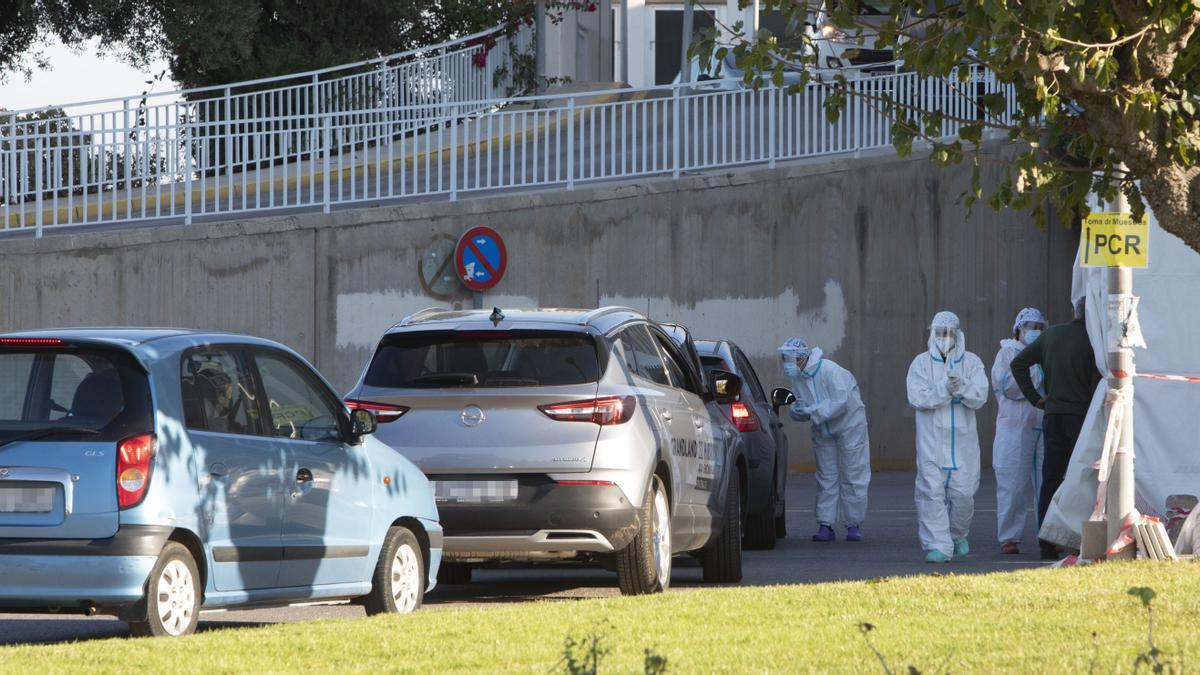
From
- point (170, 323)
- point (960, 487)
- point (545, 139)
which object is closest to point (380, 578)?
point (960, 487)

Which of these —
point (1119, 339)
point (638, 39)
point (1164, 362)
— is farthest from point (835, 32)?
point (638, 39)

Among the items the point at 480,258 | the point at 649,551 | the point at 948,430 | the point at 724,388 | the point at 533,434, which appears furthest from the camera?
the point at 480,258

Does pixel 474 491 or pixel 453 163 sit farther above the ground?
pixel 453 163

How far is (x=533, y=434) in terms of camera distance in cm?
988

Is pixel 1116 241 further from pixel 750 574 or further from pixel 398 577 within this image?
pixel 398 577

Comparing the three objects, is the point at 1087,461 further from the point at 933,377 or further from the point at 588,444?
the point at 588,444

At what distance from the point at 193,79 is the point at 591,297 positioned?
9.87 m

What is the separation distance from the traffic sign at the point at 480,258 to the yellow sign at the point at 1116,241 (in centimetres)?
1082

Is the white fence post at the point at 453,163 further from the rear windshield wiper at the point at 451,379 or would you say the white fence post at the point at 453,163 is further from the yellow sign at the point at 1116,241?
the rear windshield wiper at the point at 451,379

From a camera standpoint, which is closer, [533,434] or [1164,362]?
[533,434]

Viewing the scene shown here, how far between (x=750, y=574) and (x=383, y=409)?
3.37m

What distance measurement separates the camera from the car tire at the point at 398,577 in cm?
942

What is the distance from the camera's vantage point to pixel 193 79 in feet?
95.6

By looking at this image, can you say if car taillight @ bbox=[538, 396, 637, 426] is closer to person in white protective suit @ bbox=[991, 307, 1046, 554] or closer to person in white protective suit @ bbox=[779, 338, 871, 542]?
person in white protective suit @ bbox=[991, 307, 1046, 554]
